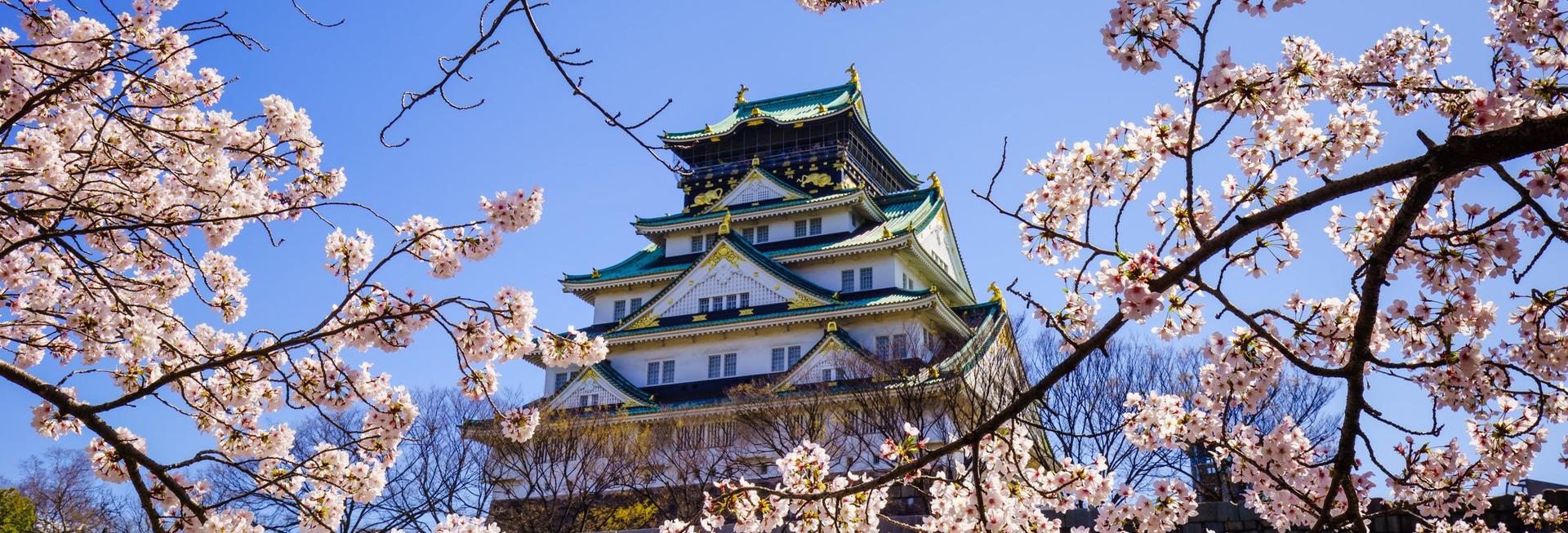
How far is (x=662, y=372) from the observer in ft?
122

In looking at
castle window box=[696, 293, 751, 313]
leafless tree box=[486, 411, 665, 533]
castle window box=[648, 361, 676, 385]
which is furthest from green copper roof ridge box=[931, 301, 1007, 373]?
castle window box=[648, 361, 676, 385]

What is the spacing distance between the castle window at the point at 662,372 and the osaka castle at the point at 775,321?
50mm

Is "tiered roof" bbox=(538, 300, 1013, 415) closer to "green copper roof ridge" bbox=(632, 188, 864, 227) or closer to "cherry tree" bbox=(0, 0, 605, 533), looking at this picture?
"green copper roof ridge" bbox=(632, 188, 864, 227)

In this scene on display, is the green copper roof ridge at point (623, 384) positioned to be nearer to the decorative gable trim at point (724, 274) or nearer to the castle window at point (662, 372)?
the castle window at point (662, 372)

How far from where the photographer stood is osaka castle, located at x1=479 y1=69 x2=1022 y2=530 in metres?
27.7

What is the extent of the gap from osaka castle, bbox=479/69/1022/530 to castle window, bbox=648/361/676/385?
2.0 inches

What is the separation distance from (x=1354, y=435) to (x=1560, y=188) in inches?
57.2

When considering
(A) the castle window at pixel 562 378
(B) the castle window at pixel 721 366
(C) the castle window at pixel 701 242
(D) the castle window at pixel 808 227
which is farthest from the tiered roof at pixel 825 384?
(C) the castle window at pixel 701 242

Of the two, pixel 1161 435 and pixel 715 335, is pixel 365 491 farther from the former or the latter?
pixel 715 335

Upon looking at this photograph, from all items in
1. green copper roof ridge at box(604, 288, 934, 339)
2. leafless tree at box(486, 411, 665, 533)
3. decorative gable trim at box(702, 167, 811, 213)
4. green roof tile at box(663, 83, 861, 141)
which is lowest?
leafless tree at box(486, 411, 665, 533)

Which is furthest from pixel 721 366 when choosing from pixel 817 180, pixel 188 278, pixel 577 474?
pixel 188 278

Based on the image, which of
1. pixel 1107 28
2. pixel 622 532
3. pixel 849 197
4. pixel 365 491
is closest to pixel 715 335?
pixel 849 197

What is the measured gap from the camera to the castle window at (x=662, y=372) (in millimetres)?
37000

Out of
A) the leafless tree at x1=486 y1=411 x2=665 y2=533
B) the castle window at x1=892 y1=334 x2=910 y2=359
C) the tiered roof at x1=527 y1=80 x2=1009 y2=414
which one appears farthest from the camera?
the tiered roof at x1=527 y1=80 x2=1009 y2=414
